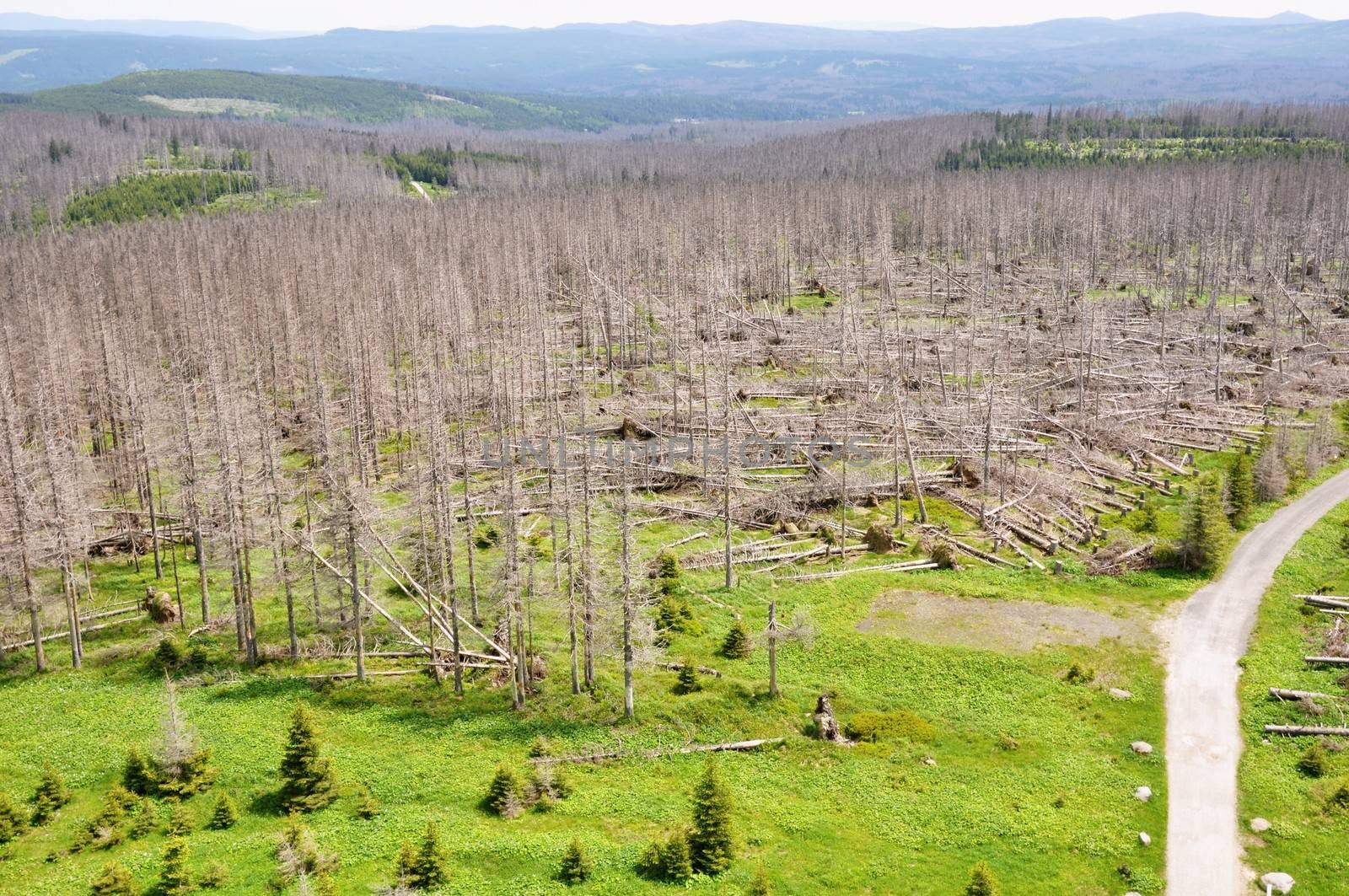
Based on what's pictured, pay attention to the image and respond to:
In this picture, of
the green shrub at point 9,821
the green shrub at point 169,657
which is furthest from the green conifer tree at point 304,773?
the green shrub at point 169,657

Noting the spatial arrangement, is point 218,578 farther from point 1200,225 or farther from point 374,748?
point 1200,225

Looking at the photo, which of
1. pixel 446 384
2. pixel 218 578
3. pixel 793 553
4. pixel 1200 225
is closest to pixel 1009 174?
pixel 1200 225

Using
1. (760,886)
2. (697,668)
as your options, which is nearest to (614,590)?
(697,668)

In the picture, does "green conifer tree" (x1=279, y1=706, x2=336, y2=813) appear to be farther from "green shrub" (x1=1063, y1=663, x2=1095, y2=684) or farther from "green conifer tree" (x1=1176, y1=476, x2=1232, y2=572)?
"green conifer tree" (x1=1176, y1=476, x2=1232, y2=572)

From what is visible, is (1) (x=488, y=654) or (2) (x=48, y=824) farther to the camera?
(1) (x=488, y=654)

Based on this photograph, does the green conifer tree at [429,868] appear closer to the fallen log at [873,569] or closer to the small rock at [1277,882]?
the small rock at [1277,882]

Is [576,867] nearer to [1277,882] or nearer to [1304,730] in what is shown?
[1277,882]

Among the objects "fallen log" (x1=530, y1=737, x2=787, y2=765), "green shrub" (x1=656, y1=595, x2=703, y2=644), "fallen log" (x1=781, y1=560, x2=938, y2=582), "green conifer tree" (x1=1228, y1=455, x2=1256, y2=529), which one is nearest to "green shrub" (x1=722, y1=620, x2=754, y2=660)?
"green shrub" (x1=656, y1=595, x2=703, y2=644)
